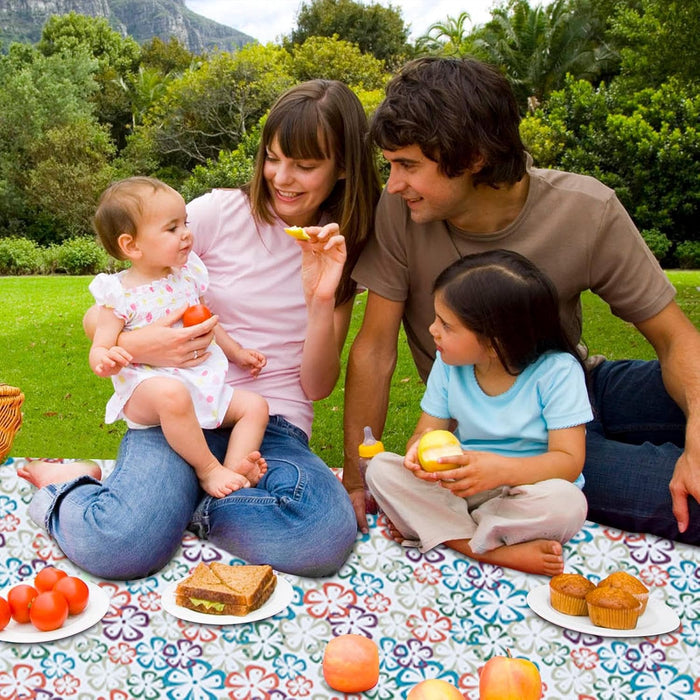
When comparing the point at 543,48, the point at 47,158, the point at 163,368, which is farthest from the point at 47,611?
the point at 543,48

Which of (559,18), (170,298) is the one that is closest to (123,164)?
(559,18)

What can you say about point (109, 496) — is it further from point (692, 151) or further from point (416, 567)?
point (692, 151)

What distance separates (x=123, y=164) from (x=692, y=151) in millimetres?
17788

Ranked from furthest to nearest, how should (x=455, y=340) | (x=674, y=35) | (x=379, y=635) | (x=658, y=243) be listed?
1. (x=658, y=243)
2. (x=674, y=35)
3. (x=455, y=340)
4. (x=379, y=635)

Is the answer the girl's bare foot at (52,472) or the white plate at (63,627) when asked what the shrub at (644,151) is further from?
the white plate at (63,627)

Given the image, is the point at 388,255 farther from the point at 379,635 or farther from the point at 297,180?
the point at 379,635

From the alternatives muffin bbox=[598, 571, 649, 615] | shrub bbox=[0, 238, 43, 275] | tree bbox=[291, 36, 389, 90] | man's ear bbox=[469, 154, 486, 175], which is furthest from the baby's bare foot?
tree bbox=[291, 36, 389, 90]

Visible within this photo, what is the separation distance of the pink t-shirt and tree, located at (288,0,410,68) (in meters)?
38.3

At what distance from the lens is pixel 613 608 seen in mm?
2660

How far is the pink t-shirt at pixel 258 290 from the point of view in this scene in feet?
12.2

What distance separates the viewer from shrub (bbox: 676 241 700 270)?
18500 millimetres

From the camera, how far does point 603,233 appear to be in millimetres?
3453

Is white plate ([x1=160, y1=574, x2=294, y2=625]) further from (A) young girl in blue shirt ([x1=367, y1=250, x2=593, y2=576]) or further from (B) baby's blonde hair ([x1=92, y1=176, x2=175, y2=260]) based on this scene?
(B) baby's blonde hair ([x1=92, y1=176, x2=175, y2=260])

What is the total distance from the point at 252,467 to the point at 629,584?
1.41 metres
